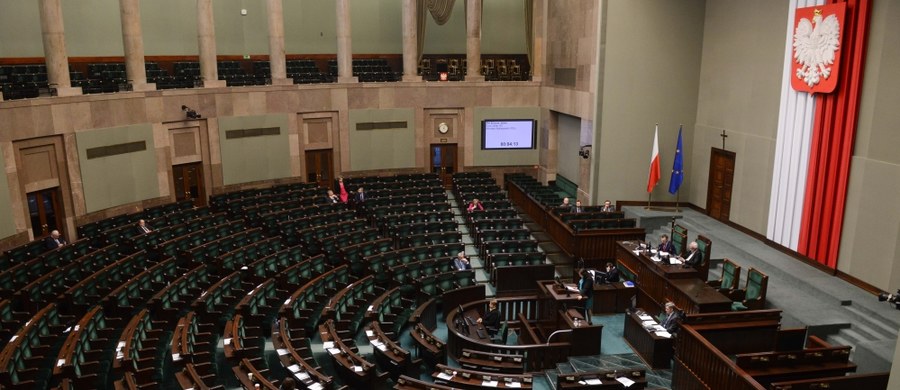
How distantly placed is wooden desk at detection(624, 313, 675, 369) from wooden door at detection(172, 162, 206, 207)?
12.5m

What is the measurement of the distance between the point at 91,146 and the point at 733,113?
49.7 ft

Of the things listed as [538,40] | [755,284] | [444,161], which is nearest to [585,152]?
[538,40]

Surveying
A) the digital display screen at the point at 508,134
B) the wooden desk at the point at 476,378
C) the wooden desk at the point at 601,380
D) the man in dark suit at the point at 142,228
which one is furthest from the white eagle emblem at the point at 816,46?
the man in dark suit at the point at 142,228

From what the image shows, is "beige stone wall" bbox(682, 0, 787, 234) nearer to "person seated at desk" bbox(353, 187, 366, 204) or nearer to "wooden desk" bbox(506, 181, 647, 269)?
"wooden desk" bbox(506, 181, 647, 269)

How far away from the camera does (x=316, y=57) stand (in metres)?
22.9

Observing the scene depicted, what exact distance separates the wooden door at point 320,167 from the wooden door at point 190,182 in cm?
328

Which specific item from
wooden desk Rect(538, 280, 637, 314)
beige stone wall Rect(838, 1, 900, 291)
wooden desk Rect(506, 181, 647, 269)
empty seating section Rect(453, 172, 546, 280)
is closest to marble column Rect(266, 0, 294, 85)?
empty seating section Rect(453, 172, 546, 280)

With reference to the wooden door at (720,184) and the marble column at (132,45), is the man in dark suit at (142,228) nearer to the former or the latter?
the marble column at (132,45)

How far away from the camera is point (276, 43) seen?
19250 millimetres

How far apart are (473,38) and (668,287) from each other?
12274 millimetres

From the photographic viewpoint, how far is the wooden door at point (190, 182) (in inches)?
706

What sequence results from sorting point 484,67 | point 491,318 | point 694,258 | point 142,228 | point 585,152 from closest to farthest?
point 491,318, point 694,258, point 142,228, point 585,152, point 484,67

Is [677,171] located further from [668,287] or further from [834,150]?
[668,287]

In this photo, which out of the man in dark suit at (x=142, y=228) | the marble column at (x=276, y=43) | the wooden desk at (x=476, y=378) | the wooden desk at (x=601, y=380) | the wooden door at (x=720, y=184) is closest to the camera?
the wooden desk at (x=476, y=378)
